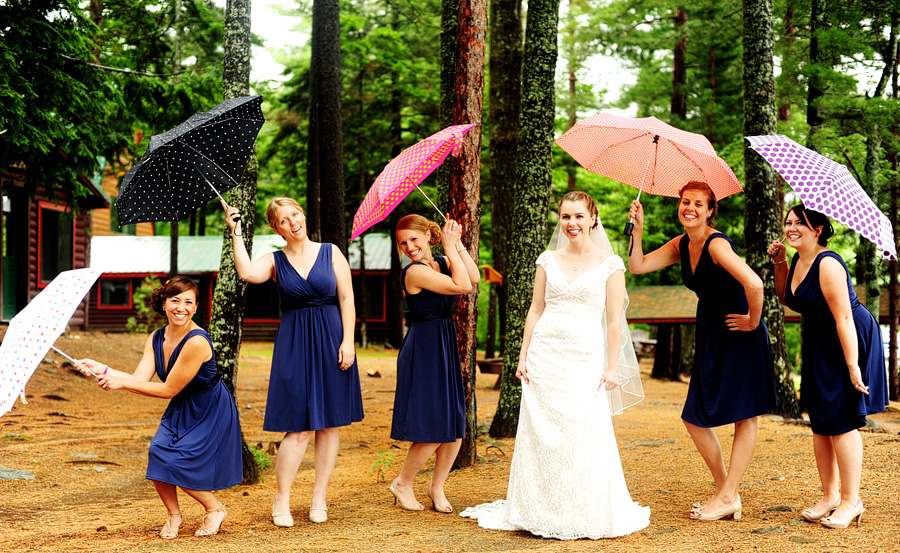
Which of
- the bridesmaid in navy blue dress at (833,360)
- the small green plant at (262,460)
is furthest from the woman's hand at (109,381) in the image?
the bridesmaid in navy blue dress at (833,360)

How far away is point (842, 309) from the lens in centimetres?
435

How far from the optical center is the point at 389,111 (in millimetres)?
21109

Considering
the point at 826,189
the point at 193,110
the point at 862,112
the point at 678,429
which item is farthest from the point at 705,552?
the point at 193,110

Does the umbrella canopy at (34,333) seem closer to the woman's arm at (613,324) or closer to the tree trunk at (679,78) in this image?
the woman's arm at (613,324)

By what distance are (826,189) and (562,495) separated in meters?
2.29

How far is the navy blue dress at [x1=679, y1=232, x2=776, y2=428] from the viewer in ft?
15.2

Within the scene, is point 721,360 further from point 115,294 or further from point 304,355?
point 115,294

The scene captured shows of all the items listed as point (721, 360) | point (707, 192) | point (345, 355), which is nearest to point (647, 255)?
point (707, 192)

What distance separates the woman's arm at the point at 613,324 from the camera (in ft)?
14.6

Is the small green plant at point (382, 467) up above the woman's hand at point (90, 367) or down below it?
below

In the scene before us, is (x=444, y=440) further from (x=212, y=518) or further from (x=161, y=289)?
(x=161, y=289)

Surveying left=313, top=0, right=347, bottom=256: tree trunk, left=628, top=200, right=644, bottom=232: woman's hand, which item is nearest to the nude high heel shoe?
left=628, top=200, right=644, bottom=232: woman's hand

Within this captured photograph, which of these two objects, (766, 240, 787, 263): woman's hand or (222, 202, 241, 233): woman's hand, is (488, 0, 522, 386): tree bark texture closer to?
(766, 240, 787, 263): woman's hand

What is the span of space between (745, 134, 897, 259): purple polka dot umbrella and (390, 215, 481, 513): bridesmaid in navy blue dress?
197 centimetres
